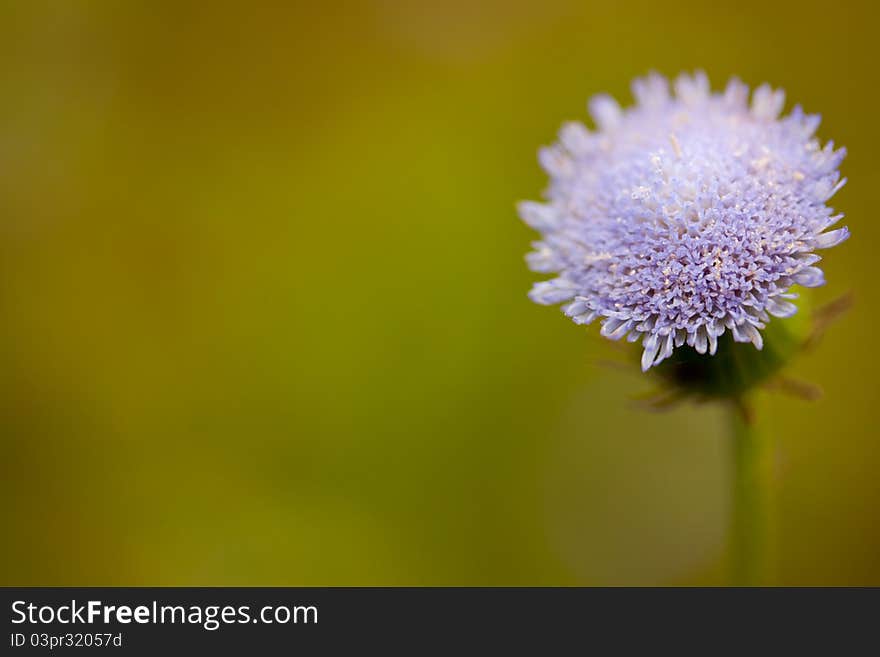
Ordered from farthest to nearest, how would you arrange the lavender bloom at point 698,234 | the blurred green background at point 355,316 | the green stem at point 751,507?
1. the blurred green background at point 355,316
2. the green stem at point 751,507
3. the lavender bloom at point 698,234

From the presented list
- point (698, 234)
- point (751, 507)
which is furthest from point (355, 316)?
point (698, 234)

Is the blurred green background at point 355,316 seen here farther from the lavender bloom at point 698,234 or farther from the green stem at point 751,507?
the lavender bloom at point 698,234

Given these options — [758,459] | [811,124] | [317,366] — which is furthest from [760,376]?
[317,366]

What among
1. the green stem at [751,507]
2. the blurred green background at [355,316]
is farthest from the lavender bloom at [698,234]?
the blurred green background at [355,316]

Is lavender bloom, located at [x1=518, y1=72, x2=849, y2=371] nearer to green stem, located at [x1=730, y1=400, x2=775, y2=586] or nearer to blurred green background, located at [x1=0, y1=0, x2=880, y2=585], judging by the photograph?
green stem, located at [x1=730, y1=400, x2=775, y2=586]

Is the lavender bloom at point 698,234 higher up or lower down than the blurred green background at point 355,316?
lower down

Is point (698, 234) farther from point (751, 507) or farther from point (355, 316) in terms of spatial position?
point (355, 316)

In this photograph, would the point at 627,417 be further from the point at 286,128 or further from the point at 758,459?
the point at 286,128
